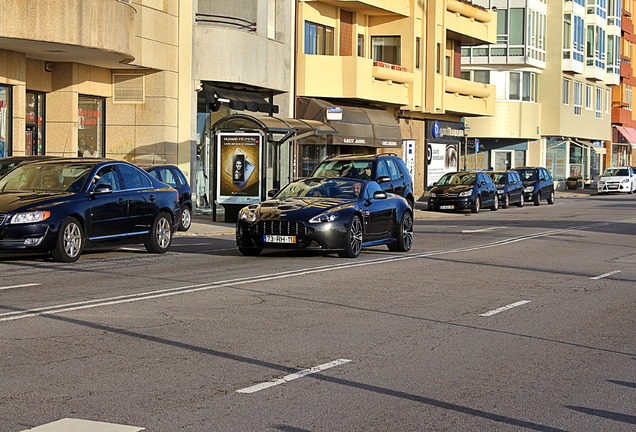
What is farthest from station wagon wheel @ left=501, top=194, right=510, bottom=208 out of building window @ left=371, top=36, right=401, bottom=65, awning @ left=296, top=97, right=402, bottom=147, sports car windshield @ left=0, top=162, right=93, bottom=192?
sports car windshield @ left=0, top=162, right=93, bottom=192

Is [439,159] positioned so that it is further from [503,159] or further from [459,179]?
[503,159]

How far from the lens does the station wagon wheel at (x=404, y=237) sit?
→ 1827 cm

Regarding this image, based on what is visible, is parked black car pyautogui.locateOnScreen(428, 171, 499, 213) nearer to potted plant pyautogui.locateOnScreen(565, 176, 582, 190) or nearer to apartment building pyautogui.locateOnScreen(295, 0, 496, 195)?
apartment building pyautogui.locateOnScreen(295, 0, 496, 195)

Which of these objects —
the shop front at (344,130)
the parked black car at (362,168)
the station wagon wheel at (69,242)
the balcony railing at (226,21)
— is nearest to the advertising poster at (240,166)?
the parked black car at (362,168)

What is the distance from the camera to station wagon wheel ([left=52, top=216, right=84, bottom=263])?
575 inches

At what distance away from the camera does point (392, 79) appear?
41156 mm

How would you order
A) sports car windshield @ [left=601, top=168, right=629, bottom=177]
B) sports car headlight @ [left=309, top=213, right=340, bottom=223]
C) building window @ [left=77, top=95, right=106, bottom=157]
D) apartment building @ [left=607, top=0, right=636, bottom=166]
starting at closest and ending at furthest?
sports car headlight @ [left=309, top=213, right=340, bottom=223], building window @ [left=77, top=95, right=106, bottom=157], sports car windshield @ [left=601, top=168, right=629, bottom=177], apartment building @ [left=607, top=0, right=636, bottom=166]

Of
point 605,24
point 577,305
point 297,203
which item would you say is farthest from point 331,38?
point 605,24

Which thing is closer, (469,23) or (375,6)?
(375,6)

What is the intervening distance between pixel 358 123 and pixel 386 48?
5592mm

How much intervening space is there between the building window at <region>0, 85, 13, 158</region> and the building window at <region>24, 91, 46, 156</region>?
194cm

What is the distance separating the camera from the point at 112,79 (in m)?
29.6

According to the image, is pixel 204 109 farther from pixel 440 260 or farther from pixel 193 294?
pixel 193 294

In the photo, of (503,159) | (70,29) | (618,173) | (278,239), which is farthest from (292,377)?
(503,159)
